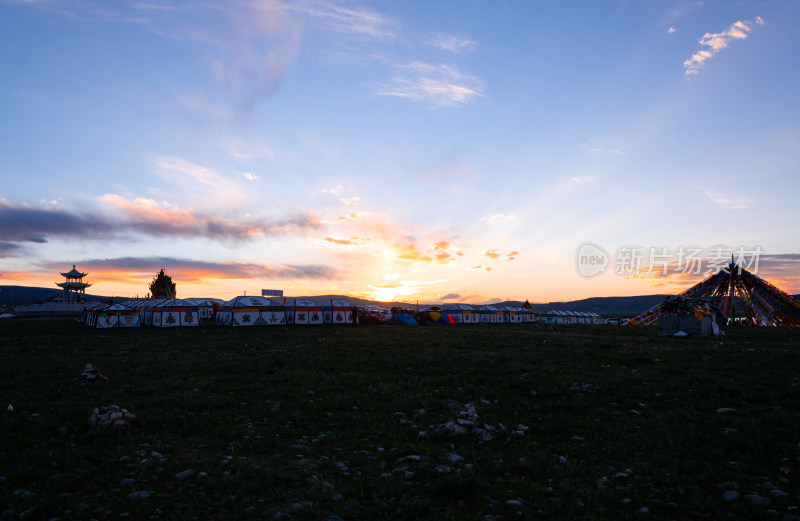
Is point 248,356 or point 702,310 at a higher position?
point 702,310

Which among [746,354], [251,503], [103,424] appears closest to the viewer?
[251,503]

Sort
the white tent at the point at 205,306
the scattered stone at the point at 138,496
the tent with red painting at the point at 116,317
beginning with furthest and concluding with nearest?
the white tent at the point at 205,306 < the tent with red painting at the point at 116,317 < the scattered stone at the point at 138,496

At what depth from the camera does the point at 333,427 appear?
1025cm

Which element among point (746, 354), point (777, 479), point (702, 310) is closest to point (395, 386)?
point (777, 479)

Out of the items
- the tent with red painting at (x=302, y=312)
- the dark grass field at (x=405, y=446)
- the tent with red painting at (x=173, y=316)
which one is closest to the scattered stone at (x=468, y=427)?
the dark grass field at (x=405, y=446)

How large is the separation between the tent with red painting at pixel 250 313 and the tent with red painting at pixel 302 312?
93 cm

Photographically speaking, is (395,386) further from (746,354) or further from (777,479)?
(746,354)

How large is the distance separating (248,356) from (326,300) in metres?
39.8

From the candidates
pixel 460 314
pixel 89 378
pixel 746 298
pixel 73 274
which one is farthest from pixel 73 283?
pixel 746 298

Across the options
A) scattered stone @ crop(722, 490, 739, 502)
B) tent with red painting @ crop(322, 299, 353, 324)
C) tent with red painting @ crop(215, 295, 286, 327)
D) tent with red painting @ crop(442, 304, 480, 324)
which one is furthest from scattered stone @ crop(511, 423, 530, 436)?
tent with red painting @ crop(442, 304, 480, 324)

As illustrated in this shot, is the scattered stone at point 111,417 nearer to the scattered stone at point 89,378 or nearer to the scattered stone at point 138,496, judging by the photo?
the scattered stone at point 138,496

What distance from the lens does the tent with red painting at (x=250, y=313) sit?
53.2 meters

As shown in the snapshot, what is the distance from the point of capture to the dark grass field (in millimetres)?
6207

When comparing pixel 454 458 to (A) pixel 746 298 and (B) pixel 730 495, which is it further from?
(A) pixel 746 298
